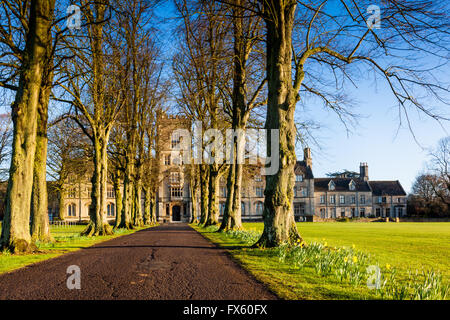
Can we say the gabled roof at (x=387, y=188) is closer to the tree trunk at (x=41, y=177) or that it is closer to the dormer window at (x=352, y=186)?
the dormer window at (x=352, y=186)

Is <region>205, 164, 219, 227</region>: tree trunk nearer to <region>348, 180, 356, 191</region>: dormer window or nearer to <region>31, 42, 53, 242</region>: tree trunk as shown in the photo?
<region>31, 42, 53, 242</region>: tree trunk

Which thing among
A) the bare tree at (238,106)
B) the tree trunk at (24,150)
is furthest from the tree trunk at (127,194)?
the tree trunk at (24,150)

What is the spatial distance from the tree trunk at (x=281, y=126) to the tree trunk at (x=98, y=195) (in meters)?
12.4

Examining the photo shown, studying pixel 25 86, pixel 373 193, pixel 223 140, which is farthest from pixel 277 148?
pixel 373 193

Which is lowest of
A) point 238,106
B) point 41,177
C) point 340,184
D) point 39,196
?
point 340,184

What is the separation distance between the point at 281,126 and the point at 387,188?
270ft

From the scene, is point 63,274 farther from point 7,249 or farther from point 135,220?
point 135,220

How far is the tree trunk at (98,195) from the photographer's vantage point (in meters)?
20.0

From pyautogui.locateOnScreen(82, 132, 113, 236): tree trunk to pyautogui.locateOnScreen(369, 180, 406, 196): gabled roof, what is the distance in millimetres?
75760

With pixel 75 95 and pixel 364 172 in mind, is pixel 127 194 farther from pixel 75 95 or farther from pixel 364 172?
pixel 364 172

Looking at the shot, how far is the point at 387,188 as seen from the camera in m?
83.9

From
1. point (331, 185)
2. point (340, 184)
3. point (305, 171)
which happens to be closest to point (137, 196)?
point (305, 171)

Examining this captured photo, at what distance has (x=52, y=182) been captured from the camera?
4544 centimetres

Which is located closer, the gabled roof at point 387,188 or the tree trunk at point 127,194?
the tree trunk at point 127,194
